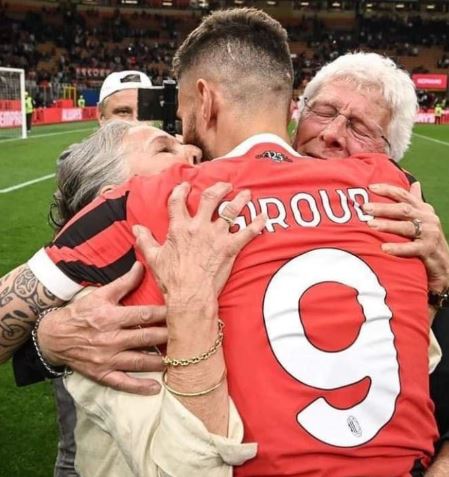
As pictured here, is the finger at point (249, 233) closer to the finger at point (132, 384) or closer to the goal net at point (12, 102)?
the finger at point (132, 384)

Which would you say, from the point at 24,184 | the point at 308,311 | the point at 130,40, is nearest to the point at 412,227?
the point at 308,311

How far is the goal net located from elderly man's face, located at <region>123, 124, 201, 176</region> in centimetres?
2084

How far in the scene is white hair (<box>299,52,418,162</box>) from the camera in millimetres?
2547

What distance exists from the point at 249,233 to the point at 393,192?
1.46 feet

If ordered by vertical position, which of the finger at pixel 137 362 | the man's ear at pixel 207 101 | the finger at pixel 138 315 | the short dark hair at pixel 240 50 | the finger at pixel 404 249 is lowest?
the finger at pixel 137 362

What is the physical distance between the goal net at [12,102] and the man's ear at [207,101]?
69.3 ft

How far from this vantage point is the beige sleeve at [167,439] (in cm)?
147

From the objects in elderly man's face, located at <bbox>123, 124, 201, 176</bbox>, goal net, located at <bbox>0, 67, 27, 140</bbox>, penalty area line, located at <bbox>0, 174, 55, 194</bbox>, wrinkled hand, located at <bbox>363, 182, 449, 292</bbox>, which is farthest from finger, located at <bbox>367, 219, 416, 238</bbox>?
goal net, located at <bbox>0, 67, 27, 140</bbox>

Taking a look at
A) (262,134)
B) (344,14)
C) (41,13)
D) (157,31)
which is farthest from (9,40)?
(262,134)

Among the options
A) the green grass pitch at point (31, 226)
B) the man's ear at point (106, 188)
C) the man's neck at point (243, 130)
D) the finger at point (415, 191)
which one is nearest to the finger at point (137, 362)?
the man's ear at point (106, 188)

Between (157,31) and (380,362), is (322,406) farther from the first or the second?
(157,31)

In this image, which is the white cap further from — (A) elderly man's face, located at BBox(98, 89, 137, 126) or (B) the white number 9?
(B) the white number 9

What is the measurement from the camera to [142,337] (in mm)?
1639

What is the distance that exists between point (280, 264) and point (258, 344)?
0.19 metres
